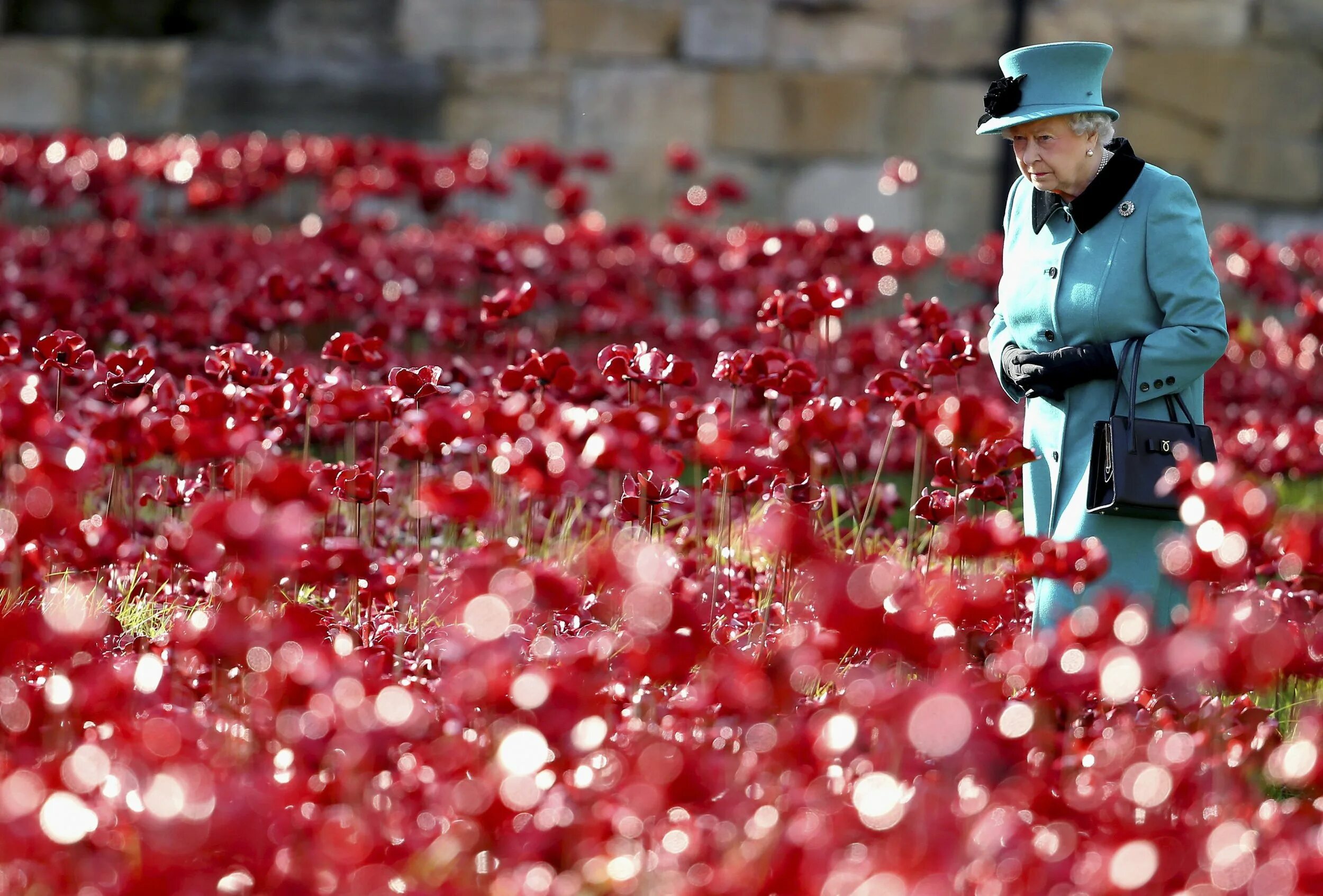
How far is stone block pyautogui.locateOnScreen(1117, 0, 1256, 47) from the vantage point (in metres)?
10.6

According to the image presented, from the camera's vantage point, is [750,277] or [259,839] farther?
[750,277]

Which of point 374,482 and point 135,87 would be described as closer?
point 374,482

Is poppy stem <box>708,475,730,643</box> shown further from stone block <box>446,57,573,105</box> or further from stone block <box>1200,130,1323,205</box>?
stone block <box>1200,130,1323,205</box>

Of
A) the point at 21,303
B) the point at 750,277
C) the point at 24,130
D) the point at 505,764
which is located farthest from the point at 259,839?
the point at 24,130

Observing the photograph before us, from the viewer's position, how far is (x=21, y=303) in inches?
219

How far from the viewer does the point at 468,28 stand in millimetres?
10570

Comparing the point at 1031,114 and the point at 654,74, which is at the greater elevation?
the point at 1031,114

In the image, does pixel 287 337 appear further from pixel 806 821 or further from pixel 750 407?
pixel 806 821

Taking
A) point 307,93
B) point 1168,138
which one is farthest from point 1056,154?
point 307,93

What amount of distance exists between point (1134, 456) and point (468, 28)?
8185 mm

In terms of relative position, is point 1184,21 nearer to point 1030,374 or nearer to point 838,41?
point 838,41

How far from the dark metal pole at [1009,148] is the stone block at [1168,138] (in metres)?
0.75

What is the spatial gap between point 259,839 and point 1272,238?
10462 millimetres

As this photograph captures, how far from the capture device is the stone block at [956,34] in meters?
10.5
